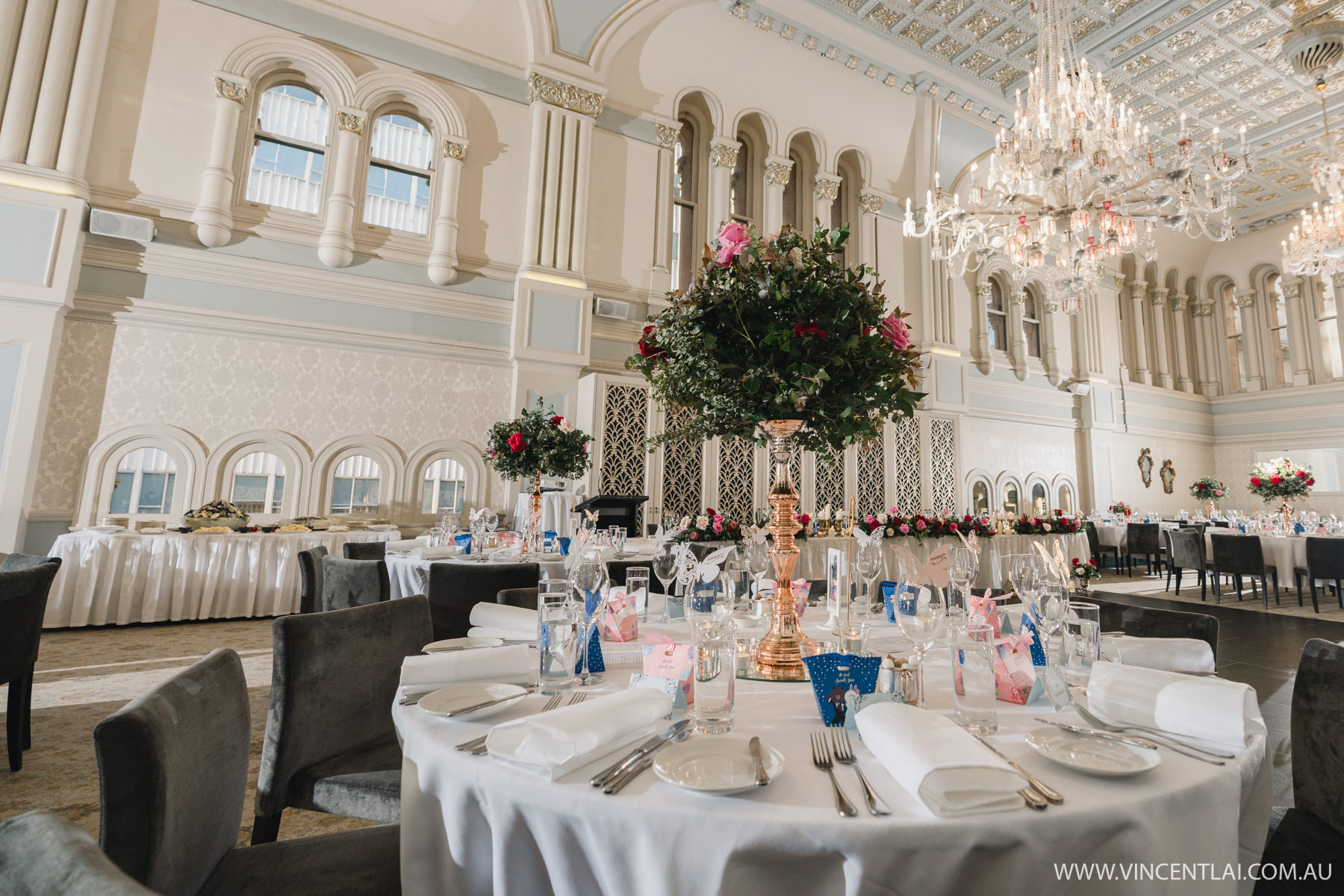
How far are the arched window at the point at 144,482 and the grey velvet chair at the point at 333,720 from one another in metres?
5.24

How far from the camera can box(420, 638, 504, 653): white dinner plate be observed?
1456 mm

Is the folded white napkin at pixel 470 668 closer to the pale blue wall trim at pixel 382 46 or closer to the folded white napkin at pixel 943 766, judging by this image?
the folded white napkin at pixel 943 766

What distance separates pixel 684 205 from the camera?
8.51 metres

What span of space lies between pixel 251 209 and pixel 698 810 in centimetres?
713

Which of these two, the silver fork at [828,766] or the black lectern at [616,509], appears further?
the black lectern at [616,509]

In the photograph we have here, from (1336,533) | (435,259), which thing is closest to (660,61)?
(435,259)

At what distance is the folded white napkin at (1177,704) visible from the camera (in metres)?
0.93

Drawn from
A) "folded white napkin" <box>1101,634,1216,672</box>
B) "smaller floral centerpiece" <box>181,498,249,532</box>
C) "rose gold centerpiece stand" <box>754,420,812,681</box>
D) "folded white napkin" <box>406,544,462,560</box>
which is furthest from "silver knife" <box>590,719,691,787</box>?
"smaller floral centerpiece" <box>181,498,249,532</box>

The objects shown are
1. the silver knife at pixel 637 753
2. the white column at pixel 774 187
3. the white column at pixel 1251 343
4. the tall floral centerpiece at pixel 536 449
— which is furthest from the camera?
the white column at pixel 1251 343

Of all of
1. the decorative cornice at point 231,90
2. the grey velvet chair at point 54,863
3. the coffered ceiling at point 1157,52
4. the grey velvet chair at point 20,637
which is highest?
the coffered ceiling at point 1157,52

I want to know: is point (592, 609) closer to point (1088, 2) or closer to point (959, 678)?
point (959, 678)

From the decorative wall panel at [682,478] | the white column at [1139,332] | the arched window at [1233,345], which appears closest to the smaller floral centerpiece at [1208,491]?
the white column at [1139,332]

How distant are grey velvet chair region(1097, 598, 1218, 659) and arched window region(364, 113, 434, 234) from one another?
6947 millimetres

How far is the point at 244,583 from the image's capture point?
4.94 meters
